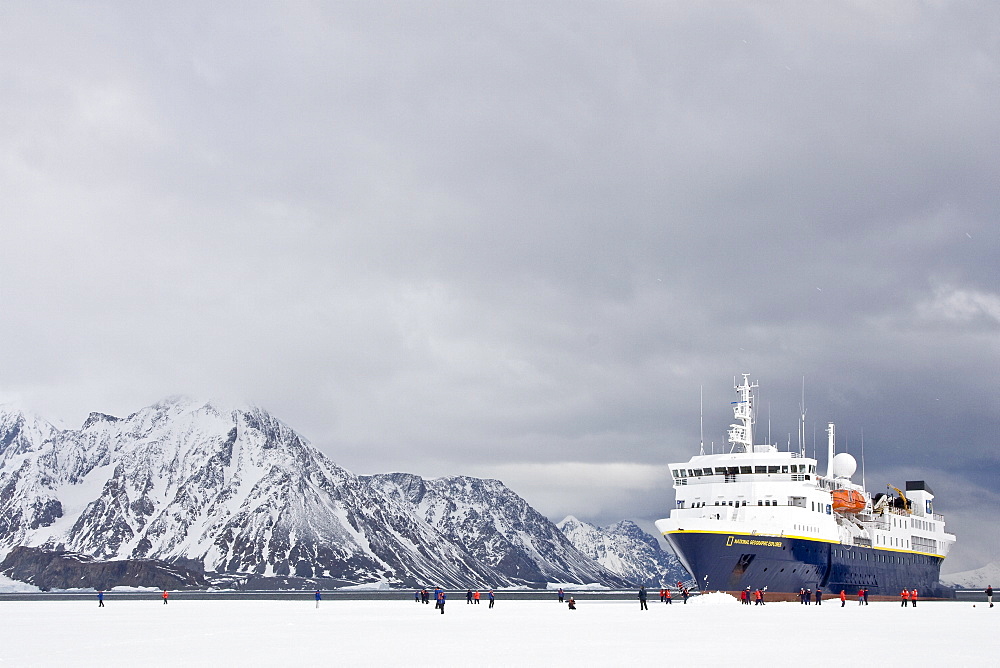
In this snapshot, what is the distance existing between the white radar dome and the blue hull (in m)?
22.2

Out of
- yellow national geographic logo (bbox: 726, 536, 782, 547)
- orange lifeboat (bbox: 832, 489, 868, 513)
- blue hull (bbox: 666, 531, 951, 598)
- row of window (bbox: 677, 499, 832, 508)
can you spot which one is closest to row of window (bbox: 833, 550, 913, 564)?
blue hull (bbox: 666, 531, 951, 598)

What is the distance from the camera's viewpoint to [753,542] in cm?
11312

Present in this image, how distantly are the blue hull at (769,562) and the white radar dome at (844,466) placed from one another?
22.2 meters

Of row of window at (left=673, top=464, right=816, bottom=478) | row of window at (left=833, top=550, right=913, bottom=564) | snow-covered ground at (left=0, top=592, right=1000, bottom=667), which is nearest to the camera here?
snow-covered ground at (left=0, top=592, right=1000, bottom=667)

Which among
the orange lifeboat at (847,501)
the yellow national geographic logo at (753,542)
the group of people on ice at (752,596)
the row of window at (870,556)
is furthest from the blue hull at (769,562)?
the orange lifeboat at (847,501)

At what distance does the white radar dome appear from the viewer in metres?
152

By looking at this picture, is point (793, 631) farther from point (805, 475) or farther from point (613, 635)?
point (805, 475)

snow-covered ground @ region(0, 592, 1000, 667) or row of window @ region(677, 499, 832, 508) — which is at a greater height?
row of window @ region(677, 499, 832, 508)

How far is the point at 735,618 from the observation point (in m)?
81.2

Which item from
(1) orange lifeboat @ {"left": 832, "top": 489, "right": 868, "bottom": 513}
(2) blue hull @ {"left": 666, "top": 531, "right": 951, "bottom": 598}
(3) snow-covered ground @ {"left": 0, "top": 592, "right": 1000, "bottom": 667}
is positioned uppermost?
(1) orange lifeboat @ {"left": 832, "top": 489, "right": 868, "bottom": 513}

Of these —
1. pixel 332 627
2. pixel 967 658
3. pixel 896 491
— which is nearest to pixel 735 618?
pixel 332 627

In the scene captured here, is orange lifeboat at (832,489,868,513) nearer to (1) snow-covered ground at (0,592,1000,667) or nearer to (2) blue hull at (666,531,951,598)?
(2) blue hull at (666,531,951,598)

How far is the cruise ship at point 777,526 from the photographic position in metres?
114

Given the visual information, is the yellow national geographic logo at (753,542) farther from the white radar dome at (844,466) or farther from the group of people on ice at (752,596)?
the white radar dome at (844,466)
